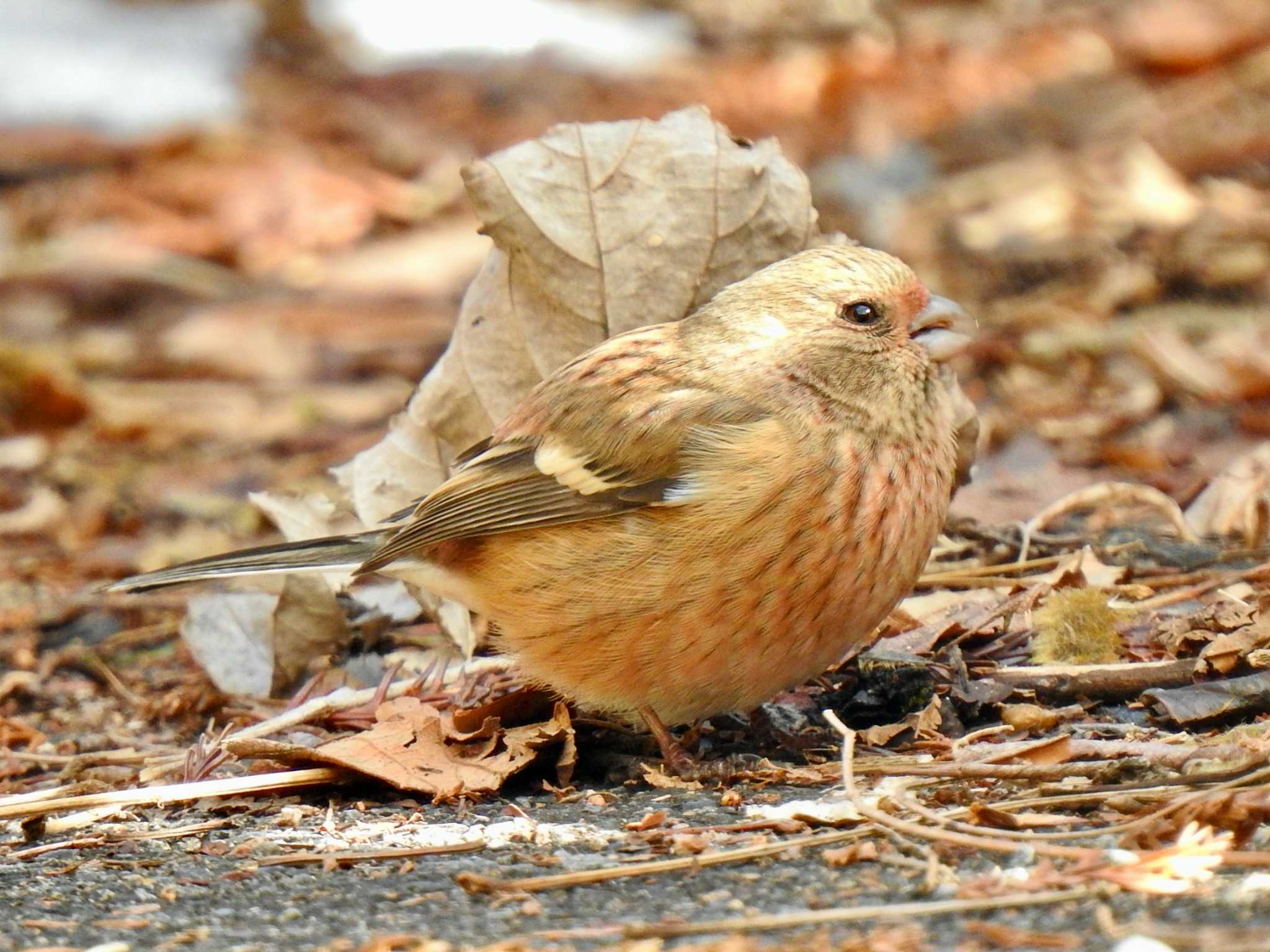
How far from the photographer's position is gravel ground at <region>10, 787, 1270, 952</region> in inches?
97.0

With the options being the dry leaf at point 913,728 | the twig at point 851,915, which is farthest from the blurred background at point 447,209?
the twig at point 851,915

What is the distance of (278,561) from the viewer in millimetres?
4336

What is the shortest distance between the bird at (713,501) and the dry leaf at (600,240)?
0.48m

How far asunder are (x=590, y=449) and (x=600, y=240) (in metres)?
0.94

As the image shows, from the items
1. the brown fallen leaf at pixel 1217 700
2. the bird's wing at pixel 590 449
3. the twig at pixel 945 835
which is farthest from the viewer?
the bird's wing at pixel 590 449

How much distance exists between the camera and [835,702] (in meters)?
3.85

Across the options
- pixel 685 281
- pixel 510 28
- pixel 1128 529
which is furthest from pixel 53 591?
pixel 510 28

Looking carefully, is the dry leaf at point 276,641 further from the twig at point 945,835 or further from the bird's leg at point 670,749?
the twig at point 945,835

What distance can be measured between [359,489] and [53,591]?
1506mm

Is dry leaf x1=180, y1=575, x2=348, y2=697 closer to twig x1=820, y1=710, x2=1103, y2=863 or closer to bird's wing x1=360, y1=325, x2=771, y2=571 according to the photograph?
bird's wing x1=360, y1=325, x2=771, y2=571

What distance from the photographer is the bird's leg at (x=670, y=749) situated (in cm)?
356

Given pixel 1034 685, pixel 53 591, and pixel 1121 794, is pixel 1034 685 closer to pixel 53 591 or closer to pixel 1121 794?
pixel 1121 794

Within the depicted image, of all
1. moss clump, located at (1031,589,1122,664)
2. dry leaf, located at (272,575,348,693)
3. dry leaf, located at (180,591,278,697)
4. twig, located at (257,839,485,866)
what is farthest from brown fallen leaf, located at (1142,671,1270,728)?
dry leaf, located at (180,591,278,697)

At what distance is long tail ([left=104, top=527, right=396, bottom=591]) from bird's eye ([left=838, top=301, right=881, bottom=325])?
4.22ft
